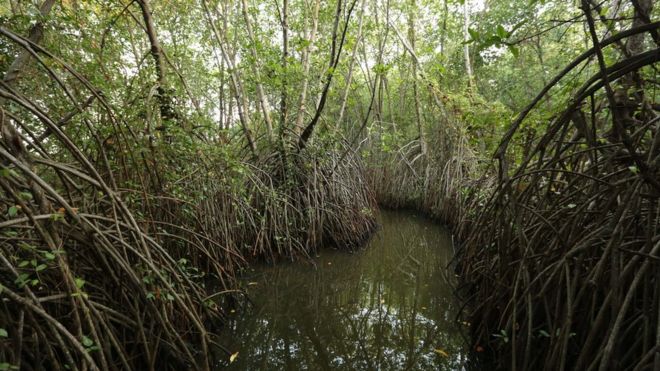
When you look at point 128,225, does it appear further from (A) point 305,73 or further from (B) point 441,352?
(A) point 305,73

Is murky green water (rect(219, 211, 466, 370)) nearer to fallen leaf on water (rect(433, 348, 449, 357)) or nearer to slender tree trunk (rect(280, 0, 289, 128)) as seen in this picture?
fallen leaf on water (rect(433, 348, 449, 357))

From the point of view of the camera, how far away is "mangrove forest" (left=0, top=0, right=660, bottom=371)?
1552mm

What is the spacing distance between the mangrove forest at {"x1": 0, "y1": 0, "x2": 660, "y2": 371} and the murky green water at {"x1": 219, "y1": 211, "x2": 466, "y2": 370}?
0.08ft

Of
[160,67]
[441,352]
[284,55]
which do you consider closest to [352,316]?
[441,352]

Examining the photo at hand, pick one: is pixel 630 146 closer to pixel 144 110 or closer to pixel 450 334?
pixel 450 334

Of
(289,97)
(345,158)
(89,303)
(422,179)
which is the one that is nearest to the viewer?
(89,303)

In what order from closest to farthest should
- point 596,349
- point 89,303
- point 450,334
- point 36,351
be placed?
1. point 36,351
2. point 89,303
3. point 596,349
4. point 450,334

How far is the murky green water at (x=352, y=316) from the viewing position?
2.61m

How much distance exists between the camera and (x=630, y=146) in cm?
129

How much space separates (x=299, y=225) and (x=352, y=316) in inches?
80.0

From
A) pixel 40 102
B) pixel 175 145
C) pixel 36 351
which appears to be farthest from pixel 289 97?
pixel 36 351

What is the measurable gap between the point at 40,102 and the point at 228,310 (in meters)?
2.62

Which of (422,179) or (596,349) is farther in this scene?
(422,179)

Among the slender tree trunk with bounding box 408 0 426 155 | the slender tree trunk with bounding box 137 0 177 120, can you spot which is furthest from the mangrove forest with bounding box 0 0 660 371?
the slender tree trunk with bounding box 408 0 426 155
